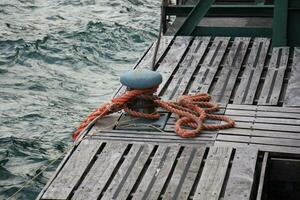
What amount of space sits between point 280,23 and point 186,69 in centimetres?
180

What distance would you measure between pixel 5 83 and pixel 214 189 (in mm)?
7868

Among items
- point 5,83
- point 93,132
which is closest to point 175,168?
point 93,132

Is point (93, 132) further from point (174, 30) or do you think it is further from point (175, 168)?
point (174, 30)

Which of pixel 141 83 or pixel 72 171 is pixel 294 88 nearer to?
pixel 141 83

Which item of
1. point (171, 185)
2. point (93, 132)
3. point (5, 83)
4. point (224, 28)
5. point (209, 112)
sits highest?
point (224, 28)

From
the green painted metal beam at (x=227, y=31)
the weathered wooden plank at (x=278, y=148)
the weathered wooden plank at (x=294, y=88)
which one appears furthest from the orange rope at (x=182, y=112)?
the green painted metal beam at (x=227, y=31)

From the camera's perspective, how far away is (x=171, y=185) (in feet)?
20.0

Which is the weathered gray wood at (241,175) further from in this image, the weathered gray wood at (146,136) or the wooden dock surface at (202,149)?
the weathered gray wood at (146,136)

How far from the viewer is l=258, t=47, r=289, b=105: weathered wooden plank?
311 inches

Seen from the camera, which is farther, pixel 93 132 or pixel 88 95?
pixel 88 95

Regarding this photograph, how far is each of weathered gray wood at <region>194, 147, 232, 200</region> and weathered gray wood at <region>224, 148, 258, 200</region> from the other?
8 centimetres

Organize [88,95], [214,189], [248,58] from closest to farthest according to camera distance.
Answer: [214,189]
[248,58]
[88,95]

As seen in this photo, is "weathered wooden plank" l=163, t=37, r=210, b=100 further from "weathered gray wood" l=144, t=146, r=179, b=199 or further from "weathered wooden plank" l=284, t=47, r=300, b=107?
"weathered gray wood" l=144, t=146, r=179, b=199

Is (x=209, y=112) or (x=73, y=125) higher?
(x=73, y=125)
